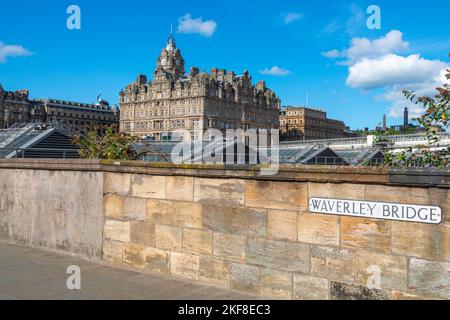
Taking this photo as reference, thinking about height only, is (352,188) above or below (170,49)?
below

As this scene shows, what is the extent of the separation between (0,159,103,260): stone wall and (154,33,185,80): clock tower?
12238 cm

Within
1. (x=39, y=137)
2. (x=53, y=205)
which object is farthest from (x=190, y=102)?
(x=53, y=205)

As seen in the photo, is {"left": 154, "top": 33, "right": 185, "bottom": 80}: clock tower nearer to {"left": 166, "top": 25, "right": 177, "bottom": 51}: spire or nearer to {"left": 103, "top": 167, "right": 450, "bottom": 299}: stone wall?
{"left": 166, "top": 25, "right": 177, "bottom": 51}: spire

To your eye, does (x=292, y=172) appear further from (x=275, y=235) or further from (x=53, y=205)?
(x=53, y=205)

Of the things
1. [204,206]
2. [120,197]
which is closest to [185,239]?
[204,206]

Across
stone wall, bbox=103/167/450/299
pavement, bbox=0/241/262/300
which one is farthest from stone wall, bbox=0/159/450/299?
pavement, bbox=0/241/262/300

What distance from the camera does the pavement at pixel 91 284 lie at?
5594 millimetres

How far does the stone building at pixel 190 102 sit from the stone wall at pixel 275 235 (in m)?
107

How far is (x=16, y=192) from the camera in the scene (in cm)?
884

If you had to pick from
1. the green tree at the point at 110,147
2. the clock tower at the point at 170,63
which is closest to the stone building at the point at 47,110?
the clock tower at the point at 170,63

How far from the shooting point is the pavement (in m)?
5.59
